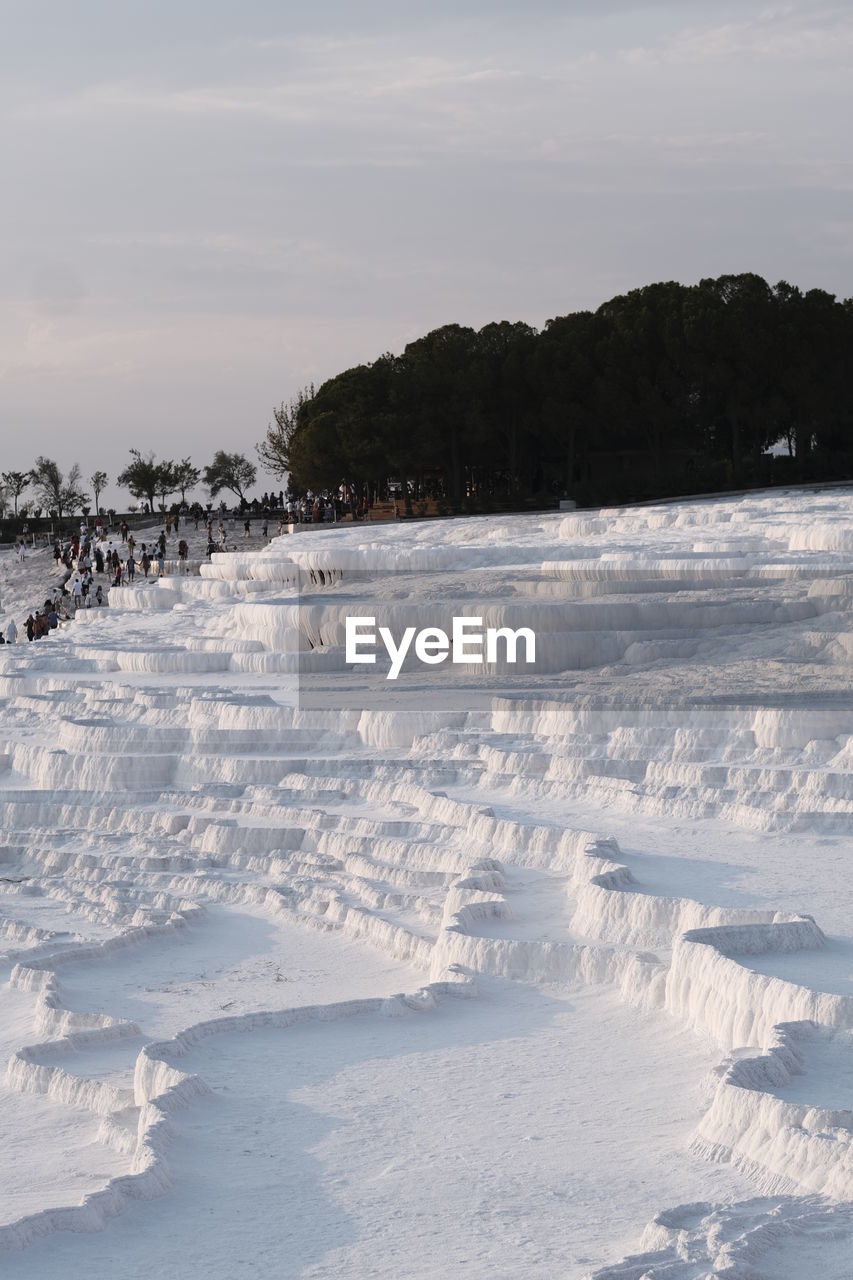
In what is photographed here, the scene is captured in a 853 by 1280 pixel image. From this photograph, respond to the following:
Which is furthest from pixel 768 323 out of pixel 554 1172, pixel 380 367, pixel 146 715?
pixel 554 1172

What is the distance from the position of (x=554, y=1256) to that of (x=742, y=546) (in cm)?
1364

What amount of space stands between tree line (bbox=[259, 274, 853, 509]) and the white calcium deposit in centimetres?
1759

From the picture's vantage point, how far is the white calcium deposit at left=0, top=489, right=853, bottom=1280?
5.28 metres

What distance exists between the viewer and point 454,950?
791 cm

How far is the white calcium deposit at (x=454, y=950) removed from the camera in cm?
528

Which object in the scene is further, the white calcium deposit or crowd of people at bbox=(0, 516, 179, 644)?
crowd of people at bbox=(0, 516, 179, 644)

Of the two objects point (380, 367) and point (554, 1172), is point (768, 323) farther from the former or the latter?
point (554, 1172)

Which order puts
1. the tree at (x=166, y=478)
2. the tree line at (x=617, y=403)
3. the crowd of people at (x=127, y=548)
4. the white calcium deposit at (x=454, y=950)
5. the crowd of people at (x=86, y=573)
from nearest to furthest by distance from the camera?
the white calcium deposit at (x=454, y=950)
the crowd of people at (x=86, y=573)
the crowd of people at (x=127, y=548)
the tree line at (x=617, y=403)
the tree at (x=166, y=478)

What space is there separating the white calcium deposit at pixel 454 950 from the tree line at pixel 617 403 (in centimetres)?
1759

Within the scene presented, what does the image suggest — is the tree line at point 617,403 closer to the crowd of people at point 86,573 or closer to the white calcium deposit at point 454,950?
the crowd of people at point 86,573

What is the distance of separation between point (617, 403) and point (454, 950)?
27.3 m

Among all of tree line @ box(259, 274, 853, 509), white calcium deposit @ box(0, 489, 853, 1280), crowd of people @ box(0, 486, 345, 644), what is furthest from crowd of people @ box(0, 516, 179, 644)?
white calcium deposit @ box(0, 489, 853, 1280)

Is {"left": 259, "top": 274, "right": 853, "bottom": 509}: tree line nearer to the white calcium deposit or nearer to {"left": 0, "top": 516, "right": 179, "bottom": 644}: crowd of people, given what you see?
{"left": 0, "top": 516, "right": 179, "bottom": 644}: crowd of people

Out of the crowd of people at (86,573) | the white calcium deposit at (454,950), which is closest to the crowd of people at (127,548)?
the crowd of people at (86,573)
